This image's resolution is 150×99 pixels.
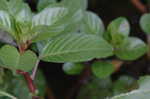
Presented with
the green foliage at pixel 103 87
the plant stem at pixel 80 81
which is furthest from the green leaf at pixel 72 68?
the green foliage at pixel 103 87

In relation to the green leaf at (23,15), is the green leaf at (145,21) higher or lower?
lower

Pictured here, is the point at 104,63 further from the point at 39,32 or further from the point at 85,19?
the point at 39,32

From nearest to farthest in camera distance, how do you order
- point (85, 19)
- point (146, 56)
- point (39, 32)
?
point (39, 32) < point (85, 19) < point (146, 56)

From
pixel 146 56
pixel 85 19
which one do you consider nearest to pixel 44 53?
pixel 85 19

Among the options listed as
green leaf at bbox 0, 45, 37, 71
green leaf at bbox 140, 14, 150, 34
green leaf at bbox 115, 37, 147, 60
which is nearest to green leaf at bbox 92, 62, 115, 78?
green leaf at bbox 115, 37, 147, 60

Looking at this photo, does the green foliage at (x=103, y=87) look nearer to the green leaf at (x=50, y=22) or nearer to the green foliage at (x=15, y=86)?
the green foliage at (x=15, y=86)
